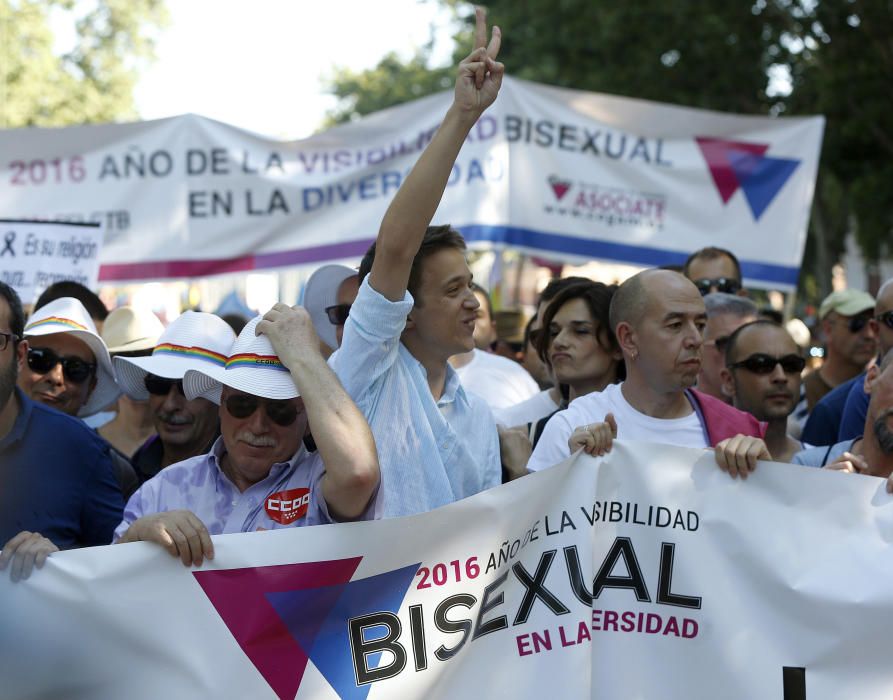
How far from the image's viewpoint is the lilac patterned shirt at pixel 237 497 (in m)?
3.31

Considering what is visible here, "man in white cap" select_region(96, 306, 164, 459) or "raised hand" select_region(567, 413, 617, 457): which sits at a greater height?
"man in white cap" select_region(96, 306, 164, 459)

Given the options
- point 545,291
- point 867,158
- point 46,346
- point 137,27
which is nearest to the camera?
point 46,346

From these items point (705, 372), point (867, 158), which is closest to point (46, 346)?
point (705, 372)

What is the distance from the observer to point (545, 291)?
529 centimetres

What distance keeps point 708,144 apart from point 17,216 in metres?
4.55

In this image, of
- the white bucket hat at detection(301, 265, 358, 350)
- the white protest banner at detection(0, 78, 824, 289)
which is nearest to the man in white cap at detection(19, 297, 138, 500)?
the white bucket hat at detection(301, 265, 358, 350)

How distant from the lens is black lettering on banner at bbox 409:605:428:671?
318cm

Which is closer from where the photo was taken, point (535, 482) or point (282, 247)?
point (535, 482)

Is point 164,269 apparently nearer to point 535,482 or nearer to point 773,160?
point 773,160

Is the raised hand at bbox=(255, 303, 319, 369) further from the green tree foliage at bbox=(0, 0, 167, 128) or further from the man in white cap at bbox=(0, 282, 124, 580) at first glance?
the green tree foliage at bbox=(0, 0, 167, 128)

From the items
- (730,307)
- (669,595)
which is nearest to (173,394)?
(669,595)

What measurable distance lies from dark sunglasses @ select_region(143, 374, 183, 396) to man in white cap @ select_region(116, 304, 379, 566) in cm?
109

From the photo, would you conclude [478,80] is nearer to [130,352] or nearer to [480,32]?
[480,32]

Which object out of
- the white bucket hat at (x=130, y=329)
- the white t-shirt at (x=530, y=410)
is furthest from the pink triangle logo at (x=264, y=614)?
the white bucket hat at (x=130, y=329)
